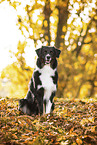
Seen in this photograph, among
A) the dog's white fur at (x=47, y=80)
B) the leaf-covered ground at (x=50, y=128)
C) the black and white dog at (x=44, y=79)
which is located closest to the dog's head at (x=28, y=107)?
the black and white dog at (x=44, y=79)

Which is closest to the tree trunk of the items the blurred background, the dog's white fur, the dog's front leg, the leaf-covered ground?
the blurred background

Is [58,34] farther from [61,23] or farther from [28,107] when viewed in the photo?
[28,107]

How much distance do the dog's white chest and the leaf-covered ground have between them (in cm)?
78

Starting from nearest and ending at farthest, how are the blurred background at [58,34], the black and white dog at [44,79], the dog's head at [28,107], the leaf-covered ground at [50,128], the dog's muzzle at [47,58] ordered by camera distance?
the leaf-covered ground at [50,128] → the dog's muzzle at [47,58] → the black and white dog at [44,79] → the dog's head at [28,107] → the blurred background at [58,34]

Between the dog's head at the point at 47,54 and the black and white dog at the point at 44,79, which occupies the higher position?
the dog's head at the point at 47,54

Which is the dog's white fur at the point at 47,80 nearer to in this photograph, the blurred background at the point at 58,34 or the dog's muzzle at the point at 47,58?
the dog's muzzle at the point at 47,58

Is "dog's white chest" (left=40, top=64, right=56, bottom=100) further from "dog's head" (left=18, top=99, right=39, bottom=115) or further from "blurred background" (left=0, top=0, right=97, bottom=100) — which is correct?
"blurred background" (left=0, top=0, right=97, bottom=100)

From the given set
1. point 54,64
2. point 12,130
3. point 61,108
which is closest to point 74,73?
point 61,108

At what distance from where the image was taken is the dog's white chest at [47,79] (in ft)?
21.8

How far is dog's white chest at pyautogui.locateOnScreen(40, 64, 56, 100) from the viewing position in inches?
262

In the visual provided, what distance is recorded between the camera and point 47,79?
21.9ft

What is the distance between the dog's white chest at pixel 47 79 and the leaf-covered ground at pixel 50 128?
78cm

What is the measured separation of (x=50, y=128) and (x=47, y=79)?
145 cm

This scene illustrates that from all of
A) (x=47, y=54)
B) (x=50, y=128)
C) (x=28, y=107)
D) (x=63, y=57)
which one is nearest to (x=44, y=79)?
(x=47, y=54)
